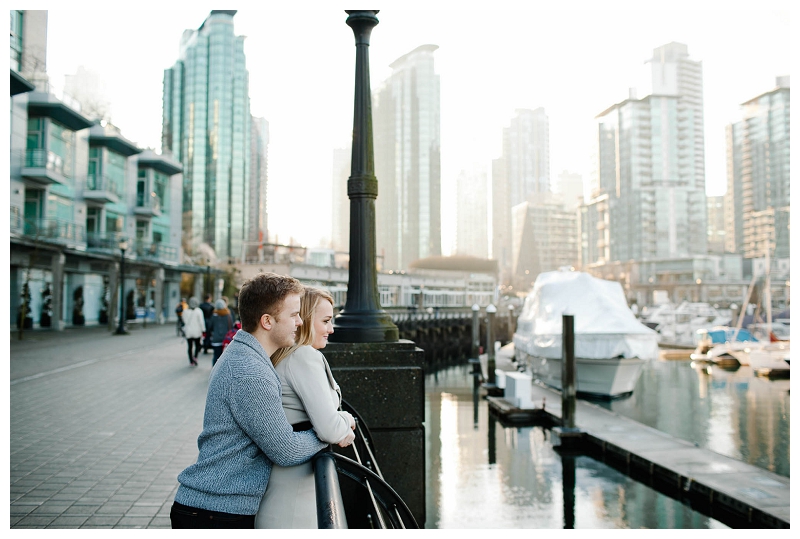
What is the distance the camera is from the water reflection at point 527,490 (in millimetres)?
7812

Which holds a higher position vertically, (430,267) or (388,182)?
(388,182)

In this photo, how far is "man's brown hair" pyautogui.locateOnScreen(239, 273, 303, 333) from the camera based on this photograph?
7.38 feet

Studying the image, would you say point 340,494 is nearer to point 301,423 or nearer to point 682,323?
point 301,423

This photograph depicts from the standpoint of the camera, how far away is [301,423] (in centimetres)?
228

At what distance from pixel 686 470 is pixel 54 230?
1142 inches

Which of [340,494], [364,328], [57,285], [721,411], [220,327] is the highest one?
[57,285]

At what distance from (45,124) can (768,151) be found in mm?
121952

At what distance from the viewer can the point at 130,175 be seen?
39.9 m

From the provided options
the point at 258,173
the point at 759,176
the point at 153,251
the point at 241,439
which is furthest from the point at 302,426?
the point at 759,176

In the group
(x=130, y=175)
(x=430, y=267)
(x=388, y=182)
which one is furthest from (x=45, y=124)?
(x=388, y=182)

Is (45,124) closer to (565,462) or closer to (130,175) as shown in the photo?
(130,175)

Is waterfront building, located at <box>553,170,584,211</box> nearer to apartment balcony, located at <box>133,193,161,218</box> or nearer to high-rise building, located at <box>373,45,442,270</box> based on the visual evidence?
high-rise building, located at <box>373,45,442,270</box>

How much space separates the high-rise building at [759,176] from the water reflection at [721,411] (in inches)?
3333
